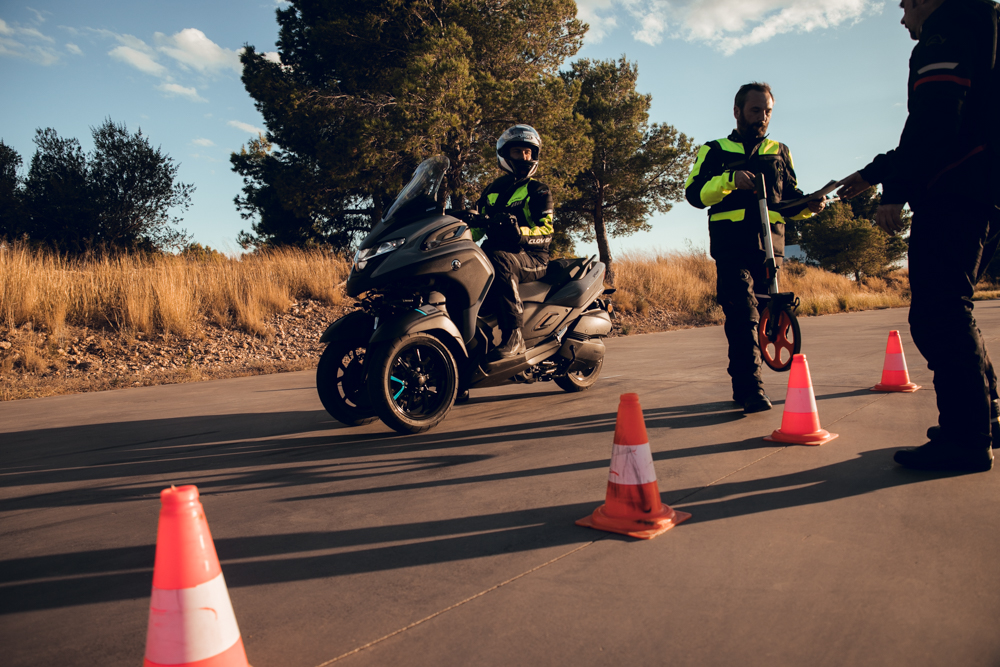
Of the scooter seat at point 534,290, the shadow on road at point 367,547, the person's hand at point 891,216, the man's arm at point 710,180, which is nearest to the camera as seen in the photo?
the shadow on road at point 367,547

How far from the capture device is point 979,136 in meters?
2.94

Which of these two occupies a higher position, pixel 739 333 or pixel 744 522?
pixel 739 333

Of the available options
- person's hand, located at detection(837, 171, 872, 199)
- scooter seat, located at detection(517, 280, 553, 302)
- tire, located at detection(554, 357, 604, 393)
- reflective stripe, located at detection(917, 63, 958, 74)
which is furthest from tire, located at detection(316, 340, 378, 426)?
reflective stripe, located at detection(917, 63, 958, 74)

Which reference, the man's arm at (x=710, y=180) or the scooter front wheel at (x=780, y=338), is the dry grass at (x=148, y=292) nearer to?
the man's arm at (x=710, y=180)

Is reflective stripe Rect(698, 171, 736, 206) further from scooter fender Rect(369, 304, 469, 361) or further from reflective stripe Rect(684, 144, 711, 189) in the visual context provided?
scooter fender Rect(369, 304, 469, 361)

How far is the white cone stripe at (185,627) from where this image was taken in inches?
56.8

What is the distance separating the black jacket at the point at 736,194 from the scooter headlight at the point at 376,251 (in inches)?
84.8

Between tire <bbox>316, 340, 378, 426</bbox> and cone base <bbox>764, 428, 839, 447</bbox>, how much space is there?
2.65m

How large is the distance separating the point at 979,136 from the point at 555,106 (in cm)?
1640

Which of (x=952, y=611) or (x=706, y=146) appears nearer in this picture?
(x=952, y=611)

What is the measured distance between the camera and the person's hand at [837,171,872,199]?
3.43 metres

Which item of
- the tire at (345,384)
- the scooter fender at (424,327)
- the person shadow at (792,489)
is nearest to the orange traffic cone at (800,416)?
the person shadow at (792,489)

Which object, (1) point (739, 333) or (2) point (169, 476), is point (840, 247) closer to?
(1) point (739, 333)

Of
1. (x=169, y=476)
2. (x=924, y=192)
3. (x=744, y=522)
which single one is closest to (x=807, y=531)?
(x=744, y=522)
